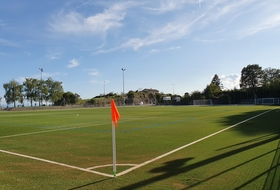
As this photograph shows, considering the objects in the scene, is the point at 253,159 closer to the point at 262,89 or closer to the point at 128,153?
the point at 128,153

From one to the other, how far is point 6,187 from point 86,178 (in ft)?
5.44

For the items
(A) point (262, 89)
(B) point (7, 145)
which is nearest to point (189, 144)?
(B) point (7, 145)

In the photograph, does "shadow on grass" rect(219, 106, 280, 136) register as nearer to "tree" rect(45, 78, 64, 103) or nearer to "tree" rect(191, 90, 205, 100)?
"tree" rect(191, 90, 205, 100)

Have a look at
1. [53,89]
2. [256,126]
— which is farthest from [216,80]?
[256,126]

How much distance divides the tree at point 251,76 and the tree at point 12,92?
3984 inches

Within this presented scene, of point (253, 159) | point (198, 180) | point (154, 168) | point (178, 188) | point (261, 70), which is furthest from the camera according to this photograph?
point (261, 70)

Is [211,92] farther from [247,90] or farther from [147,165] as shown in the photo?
[147,165]

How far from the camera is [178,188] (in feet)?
16.0

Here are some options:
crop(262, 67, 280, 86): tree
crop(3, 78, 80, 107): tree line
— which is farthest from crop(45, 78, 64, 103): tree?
crop(262, 67, 280, 86): tree

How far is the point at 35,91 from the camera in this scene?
10406cm

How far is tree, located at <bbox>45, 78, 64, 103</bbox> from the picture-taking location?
10888cm

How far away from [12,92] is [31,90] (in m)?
7.24

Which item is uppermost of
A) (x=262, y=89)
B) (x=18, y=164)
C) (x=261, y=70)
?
(x=261, y=70)

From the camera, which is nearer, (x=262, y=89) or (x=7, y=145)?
(x=7, y=145)
